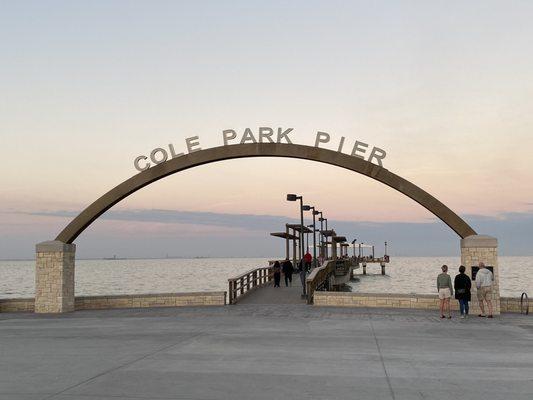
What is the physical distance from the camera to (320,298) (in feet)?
69.5

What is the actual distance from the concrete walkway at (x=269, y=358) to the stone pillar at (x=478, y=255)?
122 centimetres

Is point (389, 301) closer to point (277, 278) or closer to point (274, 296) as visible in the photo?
point (274, 296)

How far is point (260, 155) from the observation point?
2044 centimetres

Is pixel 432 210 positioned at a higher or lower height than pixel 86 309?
higher

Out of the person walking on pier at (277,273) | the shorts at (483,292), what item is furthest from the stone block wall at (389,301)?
the person walking on pier at (277,273)

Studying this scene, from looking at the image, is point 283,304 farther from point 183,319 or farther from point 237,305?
point 183,319

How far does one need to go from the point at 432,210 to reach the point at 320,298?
200 inches

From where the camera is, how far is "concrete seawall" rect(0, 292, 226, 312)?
21.8 meters

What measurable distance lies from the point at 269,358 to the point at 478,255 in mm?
10628

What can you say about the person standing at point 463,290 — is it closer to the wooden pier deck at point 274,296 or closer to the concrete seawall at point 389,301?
the concrete seawall at point 389,301

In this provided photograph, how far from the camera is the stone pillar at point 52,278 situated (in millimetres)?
20609

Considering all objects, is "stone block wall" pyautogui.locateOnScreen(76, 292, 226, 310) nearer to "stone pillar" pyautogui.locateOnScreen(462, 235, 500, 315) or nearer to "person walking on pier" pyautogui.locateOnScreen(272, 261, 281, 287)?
"person walking on pier" pyautogui.locateOnScreen(272, 261, 281, 287)

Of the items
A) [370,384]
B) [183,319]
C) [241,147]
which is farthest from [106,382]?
[241,147]

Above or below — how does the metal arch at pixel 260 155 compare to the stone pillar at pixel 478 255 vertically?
above
